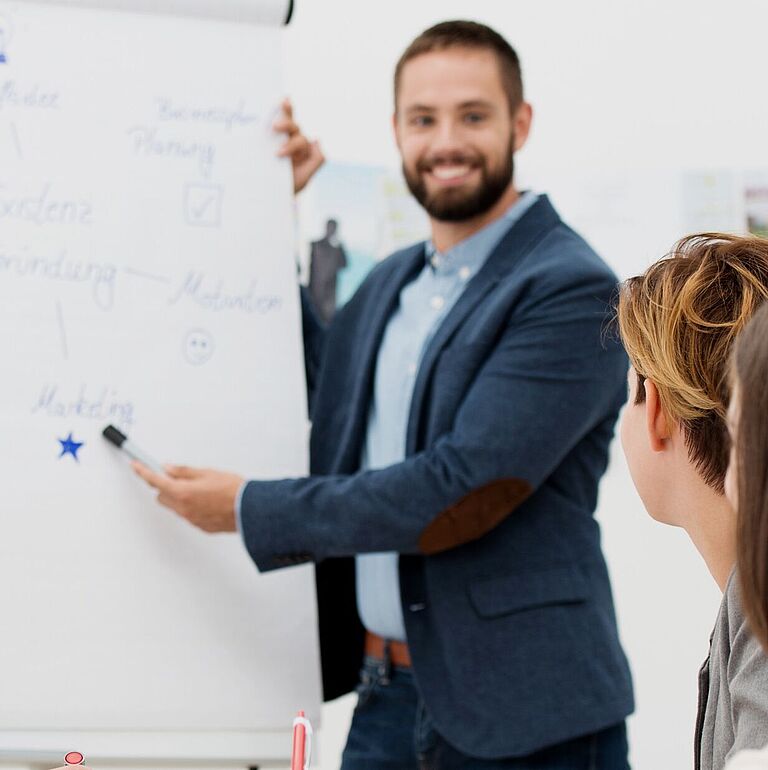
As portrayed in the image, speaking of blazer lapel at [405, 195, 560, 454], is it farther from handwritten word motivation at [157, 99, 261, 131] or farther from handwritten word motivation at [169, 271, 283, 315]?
handwritten word motivation at [157, 99, 261, 131]

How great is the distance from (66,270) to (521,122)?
2.76ft

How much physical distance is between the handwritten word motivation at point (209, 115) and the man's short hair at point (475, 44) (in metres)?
0.34

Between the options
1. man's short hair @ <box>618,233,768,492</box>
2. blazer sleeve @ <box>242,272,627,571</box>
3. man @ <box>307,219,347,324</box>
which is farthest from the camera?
man @ <box>307,219,347,324</box>

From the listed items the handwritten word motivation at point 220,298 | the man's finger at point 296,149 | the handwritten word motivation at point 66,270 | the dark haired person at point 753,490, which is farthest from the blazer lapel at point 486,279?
the dark haired person at point 753,490

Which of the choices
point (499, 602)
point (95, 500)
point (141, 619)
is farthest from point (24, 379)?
point (499, 602)

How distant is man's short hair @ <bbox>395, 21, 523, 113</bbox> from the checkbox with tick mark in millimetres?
455

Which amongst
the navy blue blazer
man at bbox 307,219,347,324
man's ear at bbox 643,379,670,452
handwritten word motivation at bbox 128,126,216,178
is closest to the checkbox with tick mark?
handwritten word motivation at bbox 128,126,216,178

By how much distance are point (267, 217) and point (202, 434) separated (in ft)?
1.20

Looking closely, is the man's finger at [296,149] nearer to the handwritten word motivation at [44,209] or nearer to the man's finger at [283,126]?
the man's finger at [283,126]

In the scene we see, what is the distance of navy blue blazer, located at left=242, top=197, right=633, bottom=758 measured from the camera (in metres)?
1.57

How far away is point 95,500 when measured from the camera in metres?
1.60

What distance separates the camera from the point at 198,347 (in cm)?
168

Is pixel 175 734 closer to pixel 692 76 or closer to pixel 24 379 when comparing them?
pixel 24 379

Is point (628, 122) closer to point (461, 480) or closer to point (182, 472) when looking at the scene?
point (461, 480)
